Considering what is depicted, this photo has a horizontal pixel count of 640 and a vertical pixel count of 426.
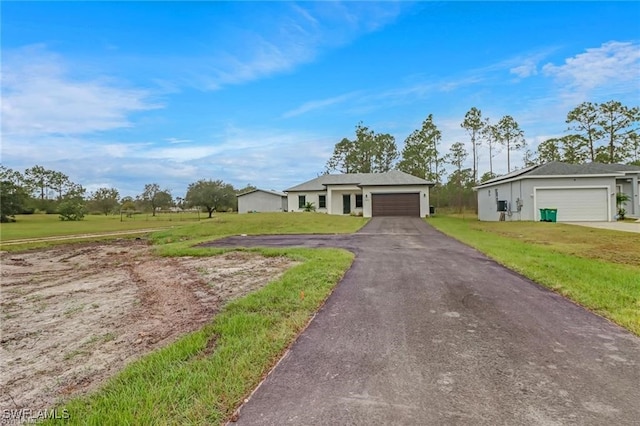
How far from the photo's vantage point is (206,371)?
2867mm

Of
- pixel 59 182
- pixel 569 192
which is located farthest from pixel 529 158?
pixel 59 182

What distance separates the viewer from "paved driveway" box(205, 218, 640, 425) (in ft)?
7.48

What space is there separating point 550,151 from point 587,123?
539 centimetres

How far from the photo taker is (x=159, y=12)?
11.5m

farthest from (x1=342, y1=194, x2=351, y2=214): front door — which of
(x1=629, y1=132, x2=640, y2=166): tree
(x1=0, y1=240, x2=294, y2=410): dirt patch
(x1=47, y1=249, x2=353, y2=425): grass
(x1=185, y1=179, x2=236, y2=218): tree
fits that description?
(x1=629, y1=132, x2=640, y2=166): tree

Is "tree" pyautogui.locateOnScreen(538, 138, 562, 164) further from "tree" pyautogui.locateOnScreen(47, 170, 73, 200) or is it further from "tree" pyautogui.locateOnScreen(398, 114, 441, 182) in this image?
"tree" pyautogui.locateOnScreen(47, 170, 73, 200)

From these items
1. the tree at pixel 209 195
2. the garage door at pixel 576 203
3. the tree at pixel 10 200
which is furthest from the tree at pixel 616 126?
the tree at pixel 10 200

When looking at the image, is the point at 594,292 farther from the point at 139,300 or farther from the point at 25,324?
the point at 25,324

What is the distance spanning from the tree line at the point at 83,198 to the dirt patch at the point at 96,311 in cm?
3813

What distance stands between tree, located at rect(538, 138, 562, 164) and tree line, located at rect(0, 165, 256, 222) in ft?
135

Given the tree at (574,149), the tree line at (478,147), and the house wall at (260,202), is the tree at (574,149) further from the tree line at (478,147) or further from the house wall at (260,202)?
the house wall at (260,202)

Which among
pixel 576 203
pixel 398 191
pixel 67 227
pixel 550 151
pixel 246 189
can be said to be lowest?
pixel 67 227

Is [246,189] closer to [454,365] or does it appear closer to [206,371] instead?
[206,371]

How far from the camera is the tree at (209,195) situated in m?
46.3
